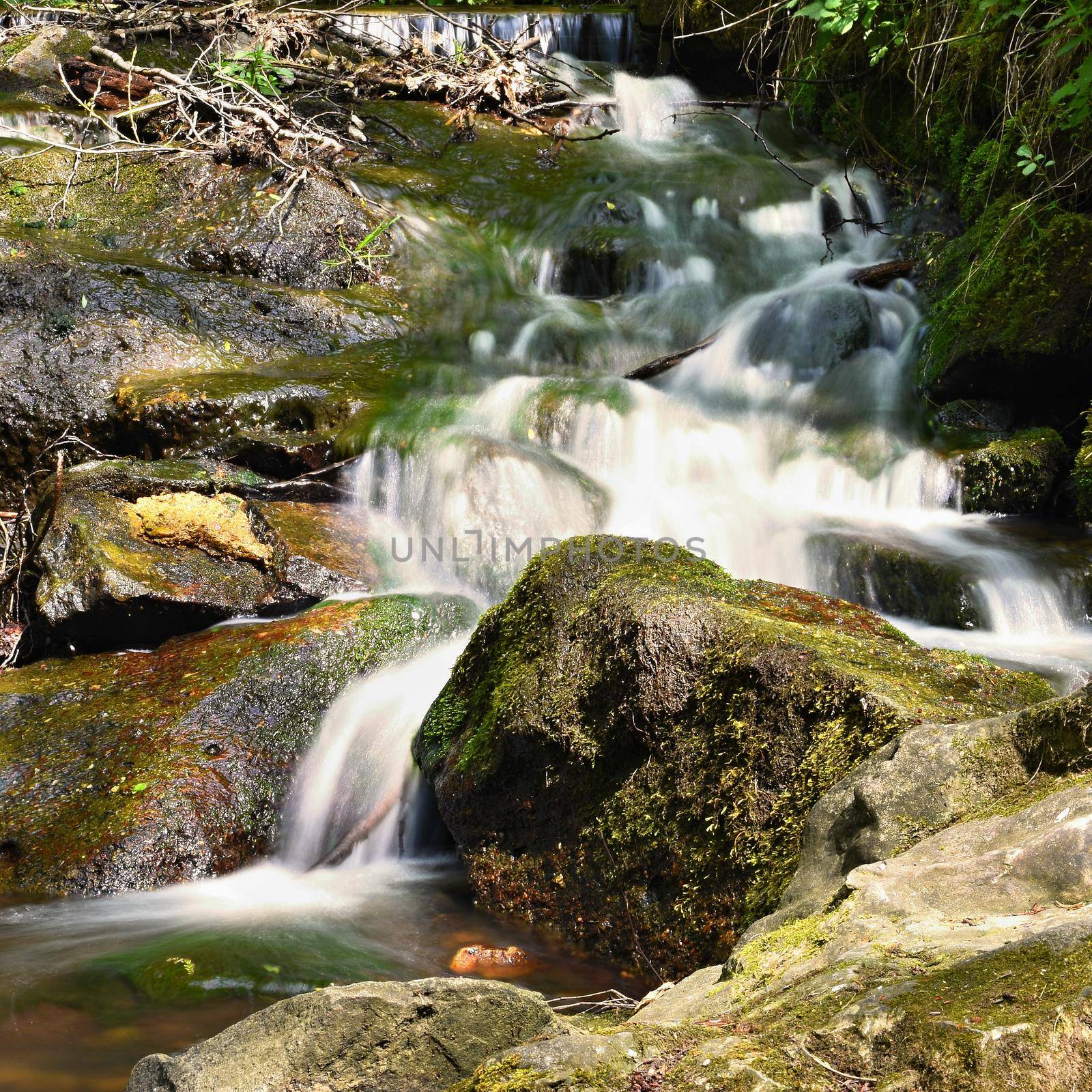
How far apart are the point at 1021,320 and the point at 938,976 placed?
23.5 feet

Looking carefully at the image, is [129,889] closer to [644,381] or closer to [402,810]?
[402,810]

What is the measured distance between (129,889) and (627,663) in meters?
2.45

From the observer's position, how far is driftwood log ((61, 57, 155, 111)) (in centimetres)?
1092

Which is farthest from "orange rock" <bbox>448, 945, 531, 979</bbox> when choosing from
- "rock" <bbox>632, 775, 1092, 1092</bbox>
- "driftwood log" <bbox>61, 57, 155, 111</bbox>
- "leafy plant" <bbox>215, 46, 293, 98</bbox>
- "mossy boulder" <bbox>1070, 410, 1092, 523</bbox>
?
"driftwood log" <bbox>61, 57, 155, 111</bbox>

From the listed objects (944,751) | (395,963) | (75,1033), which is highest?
(944,751)

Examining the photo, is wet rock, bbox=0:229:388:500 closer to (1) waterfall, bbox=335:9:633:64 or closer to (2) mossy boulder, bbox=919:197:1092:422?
(2) mossy boulder, bbox=919:197:1092:422

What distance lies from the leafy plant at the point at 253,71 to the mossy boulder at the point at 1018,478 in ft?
28.3

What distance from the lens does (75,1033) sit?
2734mm

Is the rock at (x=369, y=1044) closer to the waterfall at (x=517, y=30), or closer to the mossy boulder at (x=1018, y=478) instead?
the mossy boulder at (x=1018, y=478)

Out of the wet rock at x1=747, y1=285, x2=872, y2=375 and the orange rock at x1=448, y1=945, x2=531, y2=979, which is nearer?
the orange rock at x1=448, y1=945, x2=531, y2=979

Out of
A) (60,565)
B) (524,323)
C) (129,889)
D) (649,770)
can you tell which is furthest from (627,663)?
(524,323)

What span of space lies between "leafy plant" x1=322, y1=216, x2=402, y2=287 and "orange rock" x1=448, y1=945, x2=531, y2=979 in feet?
24.3

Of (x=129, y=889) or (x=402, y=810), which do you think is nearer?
(x=129, y=889)

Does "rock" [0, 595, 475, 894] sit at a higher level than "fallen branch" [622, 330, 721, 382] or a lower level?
lower
